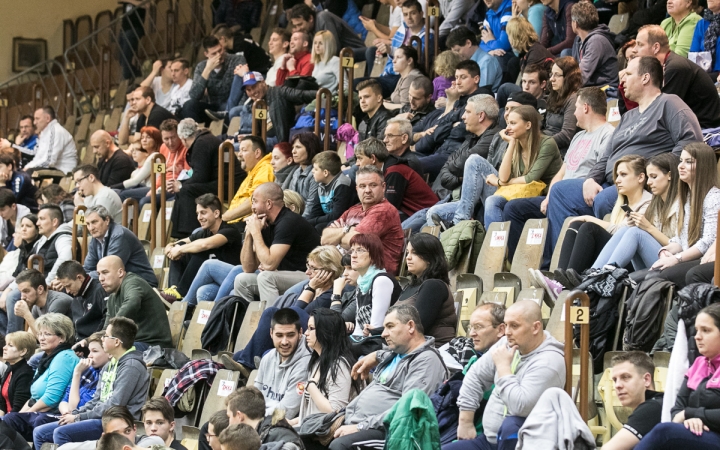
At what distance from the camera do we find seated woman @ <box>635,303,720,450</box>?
4.80m

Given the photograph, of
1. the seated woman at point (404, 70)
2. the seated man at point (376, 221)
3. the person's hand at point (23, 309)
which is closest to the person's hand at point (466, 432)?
the seated man at point (376, 221)

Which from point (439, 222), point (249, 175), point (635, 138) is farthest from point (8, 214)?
point (635, 138)

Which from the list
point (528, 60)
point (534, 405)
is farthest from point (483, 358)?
point (528, 60)

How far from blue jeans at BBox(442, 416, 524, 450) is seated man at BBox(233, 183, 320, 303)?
2605mm

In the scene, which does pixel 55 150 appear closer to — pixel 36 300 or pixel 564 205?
pixel 36 300

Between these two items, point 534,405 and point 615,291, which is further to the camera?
point 615,291

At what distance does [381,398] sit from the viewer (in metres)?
5.90

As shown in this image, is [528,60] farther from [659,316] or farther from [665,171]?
[659,316]

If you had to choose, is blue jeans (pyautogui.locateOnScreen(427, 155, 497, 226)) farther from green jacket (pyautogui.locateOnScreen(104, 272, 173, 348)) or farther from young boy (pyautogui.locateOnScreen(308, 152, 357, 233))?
green jacket (pyautogui.locateOnScreen(104, 272, 173, 348))

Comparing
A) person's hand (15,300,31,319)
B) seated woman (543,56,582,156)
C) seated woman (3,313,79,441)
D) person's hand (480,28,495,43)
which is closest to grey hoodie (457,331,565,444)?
seated woman (543,56,582,156)

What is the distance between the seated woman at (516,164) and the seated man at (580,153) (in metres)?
0.14

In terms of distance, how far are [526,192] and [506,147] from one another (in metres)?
0.54

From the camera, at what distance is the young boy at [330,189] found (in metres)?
8.52

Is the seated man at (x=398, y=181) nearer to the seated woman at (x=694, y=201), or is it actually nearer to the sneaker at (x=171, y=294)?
the sneaker at (x=171, y=294)
